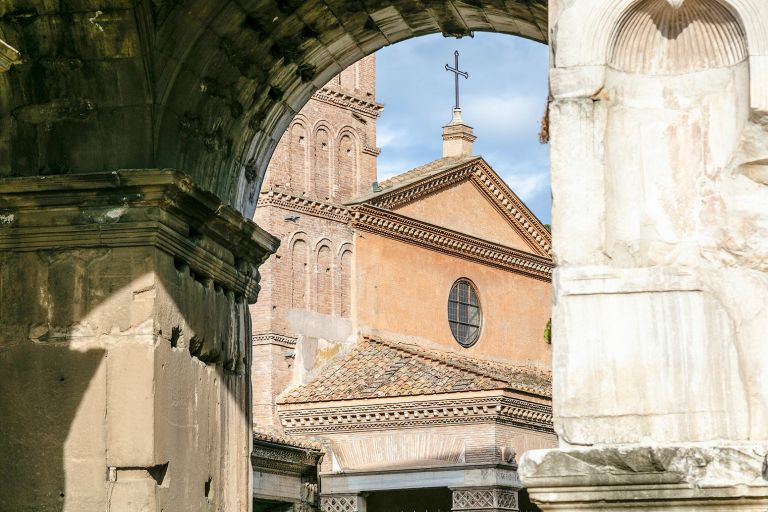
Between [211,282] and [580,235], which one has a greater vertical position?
[211,282]

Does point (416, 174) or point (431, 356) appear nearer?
point (431, 356)

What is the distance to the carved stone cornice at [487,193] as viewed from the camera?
28312 mm

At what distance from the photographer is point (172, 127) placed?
30.6 ft

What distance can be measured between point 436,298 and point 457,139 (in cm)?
418

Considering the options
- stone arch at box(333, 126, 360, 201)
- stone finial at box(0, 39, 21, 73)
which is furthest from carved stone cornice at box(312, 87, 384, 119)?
stone finial at box(0, 39, 21, 73)

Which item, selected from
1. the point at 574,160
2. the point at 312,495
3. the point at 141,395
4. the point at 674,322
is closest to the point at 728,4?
the point at 574,160

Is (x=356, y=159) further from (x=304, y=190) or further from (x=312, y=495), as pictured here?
(x=312, y=495)

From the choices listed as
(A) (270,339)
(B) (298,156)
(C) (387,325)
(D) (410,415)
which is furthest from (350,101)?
(D) (410,415)

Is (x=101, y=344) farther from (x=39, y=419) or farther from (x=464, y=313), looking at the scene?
(x=464, y=313)

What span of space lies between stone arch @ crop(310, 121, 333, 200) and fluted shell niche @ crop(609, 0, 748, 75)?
22.1 m

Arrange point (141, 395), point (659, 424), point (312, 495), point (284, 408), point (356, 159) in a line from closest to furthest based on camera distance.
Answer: point (659, 424), point (141, 395), point (312, 495), point (284, 408), point (356, 159)

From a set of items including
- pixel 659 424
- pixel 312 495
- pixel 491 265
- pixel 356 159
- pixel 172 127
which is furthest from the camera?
pixel 491 265

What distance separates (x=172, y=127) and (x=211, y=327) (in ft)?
3.85

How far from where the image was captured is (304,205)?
2702 cm
